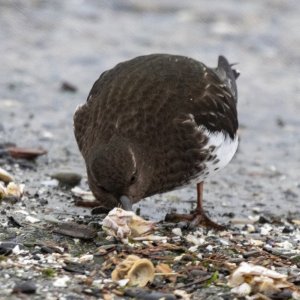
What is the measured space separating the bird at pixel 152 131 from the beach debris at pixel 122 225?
0.68 ft

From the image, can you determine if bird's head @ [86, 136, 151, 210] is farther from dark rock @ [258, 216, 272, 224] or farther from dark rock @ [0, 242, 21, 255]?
dark rock @ [258, 216, 272, 224]

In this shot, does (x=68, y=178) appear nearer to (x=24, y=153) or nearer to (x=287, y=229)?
(x=24, y=153)

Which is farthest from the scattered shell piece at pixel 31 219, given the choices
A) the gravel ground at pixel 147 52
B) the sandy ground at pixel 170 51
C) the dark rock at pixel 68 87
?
the dark rock at pixel 68 87

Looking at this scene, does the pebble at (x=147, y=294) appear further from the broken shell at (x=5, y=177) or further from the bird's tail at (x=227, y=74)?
the bird's tail at (x=227, y=74)

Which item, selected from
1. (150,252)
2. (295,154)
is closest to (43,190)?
(150,252)

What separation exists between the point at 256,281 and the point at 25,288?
3.32ft

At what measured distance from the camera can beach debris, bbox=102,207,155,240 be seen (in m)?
4.84

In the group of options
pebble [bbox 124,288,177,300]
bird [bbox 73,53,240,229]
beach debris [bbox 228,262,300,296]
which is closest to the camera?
pebble [bbox 124,288,177,300]

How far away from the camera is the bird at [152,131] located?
16.9 ft

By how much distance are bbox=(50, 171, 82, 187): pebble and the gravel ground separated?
56 millimetres

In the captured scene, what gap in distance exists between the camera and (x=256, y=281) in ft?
14.1

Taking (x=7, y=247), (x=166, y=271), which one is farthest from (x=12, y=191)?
(x=166, y=271)

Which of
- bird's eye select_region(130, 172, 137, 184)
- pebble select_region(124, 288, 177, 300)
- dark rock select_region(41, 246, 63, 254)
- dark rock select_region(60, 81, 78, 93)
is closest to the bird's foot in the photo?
bird's eye select_region(130, 172, 137, 184)

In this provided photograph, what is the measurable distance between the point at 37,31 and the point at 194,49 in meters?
1.86
